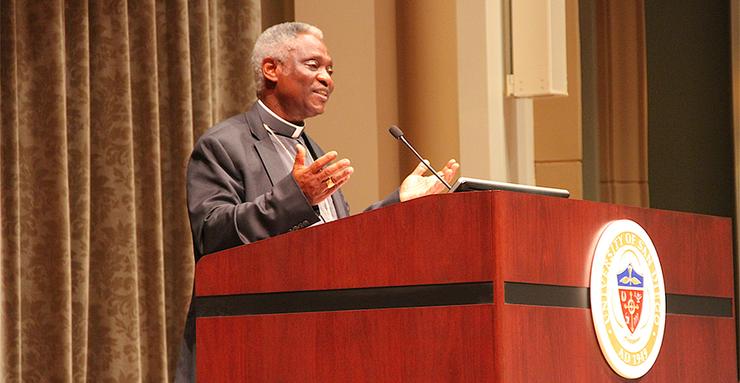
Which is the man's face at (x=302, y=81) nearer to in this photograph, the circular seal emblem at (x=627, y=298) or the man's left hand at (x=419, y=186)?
the man's left hand at (x=419, y=186)

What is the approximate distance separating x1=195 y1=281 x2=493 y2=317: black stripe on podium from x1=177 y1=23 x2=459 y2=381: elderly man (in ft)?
0.50

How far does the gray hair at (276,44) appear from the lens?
290 centimetres

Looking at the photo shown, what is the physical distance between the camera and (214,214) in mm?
2490

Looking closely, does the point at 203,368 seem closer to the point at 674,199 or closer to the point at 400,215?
the point at 400,215

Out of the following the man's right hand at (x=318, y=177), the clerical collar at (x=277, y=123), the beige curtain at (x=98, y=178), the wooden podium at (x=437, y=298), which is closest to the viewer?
the wooden podium at (x=437, y=298)

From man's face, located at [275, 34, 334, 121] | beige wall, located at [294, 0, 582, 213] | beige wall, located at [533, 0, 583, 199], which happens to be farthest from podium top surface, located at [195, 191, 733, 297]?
beige wall, located at [533, 0, 583, 199]

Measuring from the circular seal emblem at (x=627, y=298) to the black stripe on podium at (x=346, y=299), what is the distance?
25 centimetres

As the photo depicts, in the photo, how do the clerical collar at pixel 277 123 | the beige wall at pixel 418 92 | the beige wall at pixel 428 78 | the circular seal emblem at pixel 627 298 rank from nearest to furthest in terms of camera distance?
the circular seal emblem at pixel 627 298 < the clerical collar at pixel 277 123 < the beige wall at pixel 418 92 < the beige wall at pixel 428 78

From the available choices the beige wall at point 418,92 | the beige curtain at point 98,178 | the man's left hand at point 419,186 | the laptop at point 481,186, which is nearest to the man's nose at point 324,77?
the man's left hand at point 419,186

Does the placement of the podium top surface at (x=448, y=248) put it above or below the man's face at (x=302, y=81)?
below

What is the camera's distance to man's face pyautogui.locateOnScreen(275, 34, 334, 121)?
2.88 m

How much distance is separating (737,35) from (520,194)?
17.8ft

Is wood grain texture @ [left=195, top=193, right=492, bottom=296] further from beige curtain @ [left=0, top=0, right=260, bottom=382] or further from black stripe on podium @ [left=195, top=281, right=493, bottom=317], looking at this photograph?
beige curtain @ [left=0, top=0, right=260, bottom=382]

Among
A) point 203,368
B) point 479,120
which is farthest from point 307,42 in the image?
point 479,120
